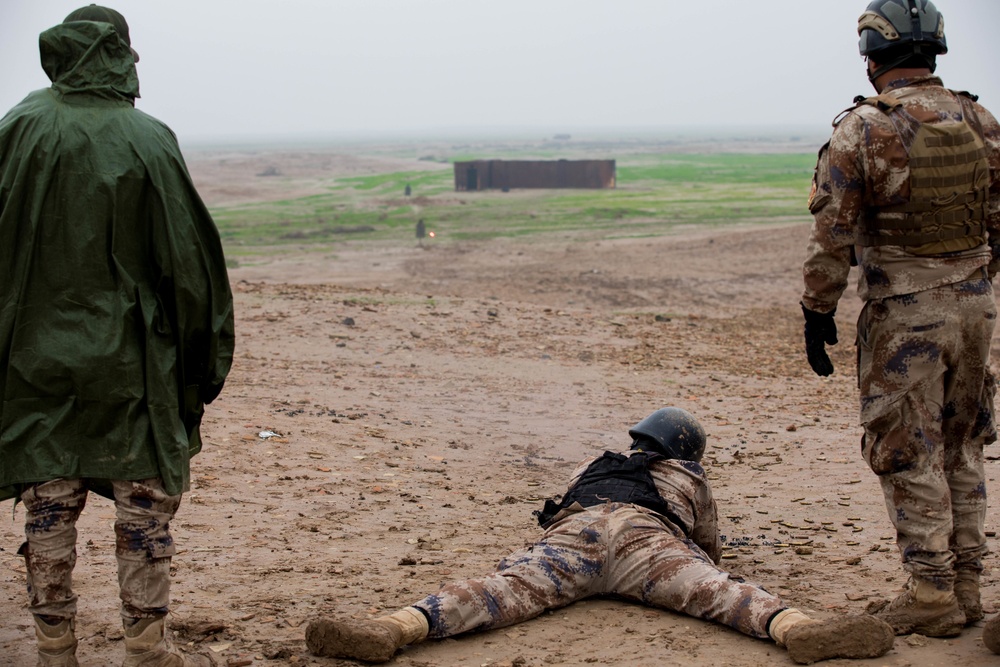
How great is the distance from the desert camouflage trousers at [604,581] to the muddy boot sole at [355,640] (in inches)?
10.1

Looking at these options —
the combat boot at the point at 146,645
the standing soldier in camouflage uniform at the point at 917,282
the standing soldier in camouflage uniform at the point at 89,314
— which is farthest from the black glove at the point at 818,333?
the combat boot at the point at 146,645

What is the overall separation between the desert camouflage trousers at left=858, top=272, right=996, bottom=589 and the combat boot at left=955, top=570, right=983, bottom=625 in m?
0.09

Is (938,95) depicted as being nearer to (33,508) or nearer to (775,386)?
(33,508)

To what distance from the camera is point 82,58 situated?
353 cm

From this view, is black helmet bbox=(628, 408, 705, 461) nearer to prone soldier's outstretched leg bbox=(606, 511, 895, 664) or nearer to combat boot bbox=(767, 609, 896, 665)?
prone soldier's outstretched leg bbox=(606, 511, 895, 664)

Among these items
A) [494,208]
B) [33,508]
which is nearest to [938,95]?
[33,508]

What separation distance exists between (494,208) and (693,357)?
85.9ft

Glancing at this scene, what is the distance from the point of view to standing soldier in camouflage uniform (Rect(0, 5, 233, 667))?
3500 mm

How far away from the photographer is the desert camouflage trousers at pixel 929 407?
4.09m

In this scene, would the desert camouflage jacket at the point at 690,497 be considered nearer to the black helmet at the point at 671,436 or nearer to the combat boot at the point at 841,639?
the black helmet at the point at 671,436

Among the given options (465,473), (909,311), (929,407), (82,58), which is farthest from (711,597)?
(465,473)

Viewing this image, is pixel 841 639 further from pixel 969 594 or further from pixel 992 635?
pixel 969 594

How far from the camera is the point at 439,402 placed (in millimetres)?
8992

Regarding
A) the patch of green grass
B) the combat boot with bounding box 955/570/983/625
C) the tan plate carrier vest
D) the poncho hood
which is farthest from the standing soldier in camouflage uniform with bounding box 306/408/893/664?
the patch of green grass
